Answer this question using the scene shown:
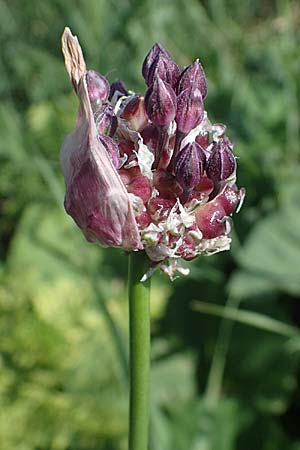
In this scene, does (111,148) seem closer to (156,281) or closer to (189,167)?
(189,167)

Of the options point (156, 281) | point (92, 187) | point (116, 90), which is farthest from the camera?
point (156, 281)

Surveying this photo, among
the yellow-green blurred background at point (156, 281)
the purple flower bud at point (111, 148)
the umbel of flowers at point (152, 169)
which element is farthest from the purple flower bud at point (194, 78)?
the yellow-green blurred background at point (156, 281)

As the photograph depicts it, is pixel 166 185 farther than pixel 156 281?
No

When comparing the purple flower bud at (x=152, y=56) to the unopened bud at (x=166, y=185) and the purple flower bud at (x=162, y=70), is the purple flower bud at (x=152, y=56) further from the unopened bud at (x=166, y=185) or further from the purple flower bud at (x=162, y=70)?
the unopened bud at (x=166, y=185)

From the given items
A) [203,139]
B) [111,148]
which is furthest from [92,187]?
[203,139]

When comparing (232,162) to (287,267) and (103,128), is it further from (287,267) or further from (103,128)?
(287,267)

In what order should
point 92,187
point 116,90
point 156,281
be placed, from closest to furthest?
Result: point 92,187
point 116,90
point 156,281
